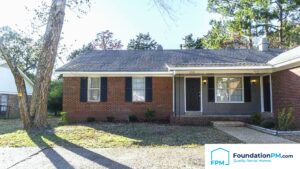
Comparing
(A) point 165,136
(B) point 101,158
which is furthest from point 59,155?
(A) point 165,136

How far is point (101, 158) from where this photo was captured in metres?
7.36

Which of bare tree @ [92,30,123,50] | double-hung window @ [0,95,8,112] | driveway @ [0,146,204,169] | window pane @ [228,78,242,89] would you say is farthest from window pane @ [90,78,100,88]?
bare tree @ [92,30,123,50]

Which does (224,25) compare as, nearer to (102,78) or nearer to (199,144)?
(102,78)

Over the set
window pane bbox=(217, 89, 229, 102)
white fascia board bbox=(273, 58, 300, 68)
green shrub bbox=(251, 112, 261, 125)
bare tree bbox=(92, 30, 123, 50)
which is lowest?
green shrub bbox=(251, 112, 261, 125)

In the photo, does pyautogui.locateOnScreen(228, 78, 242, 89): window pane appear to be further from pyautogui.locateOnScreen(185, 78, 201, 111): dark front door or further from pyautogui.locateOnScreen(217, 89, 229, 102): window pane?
pyautogui.locateOnScreen(185, 78, 201, 111): dark front door

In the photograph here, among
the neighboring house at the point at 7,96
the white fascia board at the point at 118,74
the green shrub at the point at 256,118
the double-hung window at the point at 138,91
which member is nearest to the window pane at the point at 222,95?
Result: the green shrub at the point at 256,118

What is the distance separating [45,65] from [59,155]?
569 cm

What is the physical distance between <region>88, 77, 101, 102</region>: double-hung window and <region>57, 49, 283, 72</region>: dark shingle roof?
0.69 m

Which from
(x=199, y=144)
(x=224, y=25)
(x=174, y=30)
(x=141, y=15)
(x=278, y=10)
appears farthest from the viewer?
(x=224, y=25)

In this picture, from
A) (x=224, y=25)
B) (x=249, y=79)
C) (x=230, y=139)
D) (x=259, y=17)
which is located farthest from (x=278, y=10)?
A: (x=230, y=139)

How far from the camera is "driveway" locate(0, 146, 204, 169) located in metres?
6.67

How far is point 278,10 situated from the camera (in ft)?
97.1

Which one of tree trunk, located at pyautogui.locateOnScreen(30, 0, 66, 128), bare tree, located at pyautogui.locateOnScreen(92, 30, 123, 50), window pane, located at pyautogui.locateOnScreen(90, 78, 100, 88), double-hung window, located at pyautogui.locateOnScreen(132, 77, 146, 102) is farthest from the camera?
bare tree, located at pyautogui.locateOnScreen(92, 30, 123, 50)

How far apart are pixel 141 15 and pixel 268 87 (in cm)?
728
